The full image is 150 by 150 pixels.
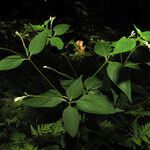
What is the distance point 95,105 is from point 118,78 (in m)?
0.18

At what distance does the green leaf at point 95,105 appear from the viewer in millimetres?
1660

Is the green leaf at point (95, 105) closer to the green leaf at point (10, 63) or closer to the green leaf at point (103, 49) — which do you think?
the green leaf at point (103, 49)

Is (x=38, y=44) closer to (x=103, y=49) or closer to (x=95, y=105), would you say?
(x=103, y=49)

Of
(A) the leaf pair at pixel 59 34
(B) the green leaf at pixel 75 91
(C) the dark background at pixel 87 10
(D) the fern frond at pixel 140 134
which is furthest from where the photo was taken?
(C) the dark background at pixel 87 10

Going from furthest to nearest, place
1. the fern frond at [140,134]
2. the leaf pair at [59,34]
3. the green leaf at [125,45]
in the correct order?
the fern frond at [140,134]
the leaf pair at [59,34]
the green leaf at [125,45]

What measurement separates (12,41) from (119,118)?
2.44 metres

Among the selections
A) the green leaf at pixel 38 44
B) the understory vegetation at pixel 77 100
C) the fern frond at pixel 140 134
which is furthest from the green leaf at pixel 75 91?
the fern frond at pixel 140 134

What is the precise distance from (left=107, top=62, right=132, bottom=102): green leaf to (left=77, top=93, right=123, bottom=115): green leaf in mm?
112

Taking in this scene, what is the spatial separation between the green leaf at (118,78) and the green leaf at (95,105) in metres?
0.11

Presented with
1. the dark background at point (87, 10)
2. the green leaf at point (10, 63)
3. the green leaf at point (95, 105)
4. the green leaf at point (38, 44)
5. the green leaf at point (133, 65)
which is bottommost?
the dark background at point (87, 10)

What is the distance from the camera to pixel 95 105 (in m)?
1.69

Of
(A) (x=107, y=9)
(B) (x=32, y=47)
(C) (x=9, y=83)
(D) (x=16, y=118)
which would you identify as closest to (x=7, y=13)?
(A) (x=107, y=9)

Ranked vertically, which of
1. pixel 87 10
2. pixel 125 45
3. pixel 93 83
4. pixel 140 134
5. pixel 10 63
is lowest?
pixel 87 10

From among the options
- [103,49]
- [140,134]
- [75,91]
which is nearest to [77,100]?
[75,91]
